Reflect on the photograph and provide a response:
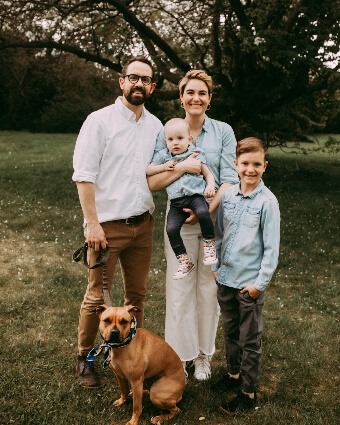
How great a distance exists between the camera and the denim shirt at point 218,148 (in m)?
3.79

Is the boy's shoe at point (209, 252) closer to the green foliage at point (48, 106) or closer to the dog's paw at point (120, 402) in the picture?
the dog's paw at point (120, 402)

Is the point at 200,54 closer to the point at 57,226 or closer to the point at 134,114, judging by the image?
the point at 57,226

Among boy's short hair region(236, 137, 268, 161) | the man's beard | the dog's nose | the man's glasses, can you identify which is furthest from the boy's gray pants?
the man's glasses

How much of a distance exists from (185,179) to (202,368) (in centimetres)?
181

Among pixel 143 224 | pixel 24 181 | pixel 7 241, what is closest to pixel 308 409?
pixel 143 224

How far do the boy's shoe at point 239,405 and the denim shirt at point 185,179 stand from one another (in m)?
1.70

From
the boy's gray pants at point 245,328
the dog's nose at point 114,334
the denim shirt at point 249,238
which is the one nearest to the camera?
the dog's nose at point 114,334

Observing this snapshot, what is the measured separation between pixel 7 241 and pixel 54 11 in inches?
279

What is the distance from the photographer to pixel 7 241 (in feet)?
26.2

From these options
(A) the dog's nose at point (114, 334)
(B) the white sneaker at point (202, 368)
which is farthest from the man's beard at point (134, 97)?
(B) the white sneaker at point (202, 368)

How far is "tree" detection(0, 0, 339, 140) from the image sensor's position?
10625 millimetres

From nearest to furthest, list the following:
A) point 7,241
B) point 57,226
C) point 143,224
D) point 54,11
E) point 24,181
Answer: point 143,224, point 7,241, point 57,226, point 54,11, point 24,181

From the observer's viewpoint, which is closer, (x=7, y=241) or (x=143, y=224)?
(x=143, y=224)

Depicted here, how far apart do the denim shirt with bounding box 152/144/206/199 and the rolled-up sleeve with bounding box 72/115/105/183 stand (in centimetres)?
52
